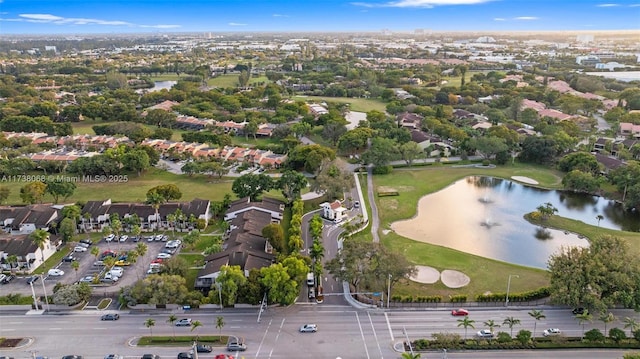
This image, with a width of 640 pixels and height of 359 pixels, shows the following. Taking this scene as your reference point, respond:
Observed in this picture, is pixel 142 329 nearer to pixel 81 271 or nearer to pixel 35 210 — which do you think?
pixel 81 271

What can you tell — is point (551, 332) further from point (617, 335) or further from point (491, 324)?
point (491, 324)

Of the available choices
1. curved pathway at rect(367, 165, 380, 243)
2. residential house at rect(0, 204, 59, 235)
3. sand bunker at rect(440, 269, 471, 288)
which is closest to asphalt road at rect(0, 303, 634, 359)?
sand bunker at rect(440, 269, 471, 288)

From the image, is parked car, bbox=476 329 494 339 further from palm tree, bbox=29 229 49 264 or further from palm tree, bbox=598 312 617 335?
palm tree, bbox=29 229 49 264

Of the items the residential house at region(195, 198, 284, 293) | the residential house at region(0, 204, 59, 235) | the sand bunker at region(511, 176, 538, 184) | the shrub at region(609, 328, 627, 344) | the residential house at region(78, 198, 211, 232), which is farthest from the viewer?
the sand bunker at region(511, 176, 538, 184)

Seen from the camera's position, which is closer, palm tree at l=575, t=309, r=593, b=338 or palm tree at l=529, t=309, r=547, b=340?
palm tree at l=575, t=309, r=593, b=338

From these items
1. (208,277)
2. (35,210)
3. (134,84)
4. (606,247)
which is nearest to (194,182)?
(35,210)

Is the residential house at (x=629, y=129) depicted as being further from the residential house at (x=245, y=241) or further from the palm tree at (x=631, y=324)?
the residential house at (x=245, y=241)

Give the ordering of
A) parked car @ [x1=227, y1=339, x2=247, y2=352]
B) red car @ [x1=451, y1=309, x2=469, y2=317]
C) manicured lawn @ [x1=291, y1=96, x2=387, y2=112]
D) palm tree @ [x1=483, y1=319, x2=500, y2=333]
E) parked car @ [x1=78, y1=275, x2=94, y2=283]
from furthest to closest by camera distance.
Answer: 1. manicured lawn @ [x1=291, y1=96, x2=387, y2=112]
2. parked car @ [x1=78, y1=275, x2=94, y2=283]
3. red car @ [x1=451, y1=309, x2=469, y2=317]
4. palm tree @ [x1=483, y1=319, x2=500, y2=333]
5. parked car @ [x1=227, y1=339, x2=247, y2=352]

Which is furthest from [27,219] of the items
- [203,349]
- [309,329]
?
[309,329]
